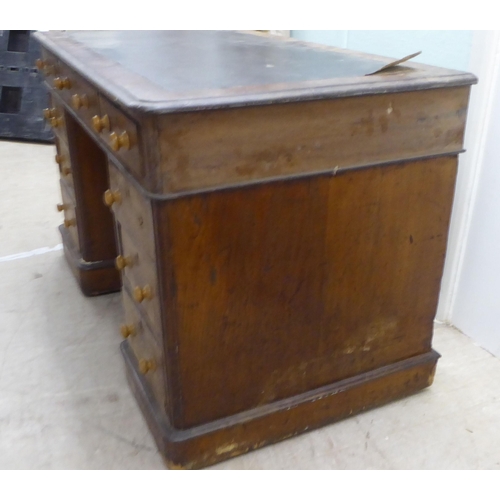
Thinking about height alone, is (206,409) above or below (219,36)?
below

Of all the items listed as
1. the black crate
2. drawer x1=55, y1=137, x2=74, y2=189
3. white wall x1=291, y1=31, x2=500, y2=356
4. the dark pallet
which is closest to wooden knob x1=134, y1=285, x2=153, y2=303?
drawer x1=55, y1=137, x2=74, y2=189

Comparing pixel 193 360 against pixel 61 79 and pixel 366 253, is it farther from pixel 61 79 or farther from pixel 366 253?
pixel 61 79

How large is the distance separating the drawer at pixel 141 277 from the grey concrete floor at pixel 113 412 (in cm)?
32

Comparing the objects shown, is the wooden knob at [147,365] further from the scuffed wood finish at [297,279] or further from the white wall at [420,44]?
the white wall at [420,44]

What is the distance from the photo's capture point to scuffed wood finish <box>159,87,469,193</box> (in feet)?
3.06

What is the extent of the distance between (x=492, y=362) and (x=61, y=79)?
1398 millimetres

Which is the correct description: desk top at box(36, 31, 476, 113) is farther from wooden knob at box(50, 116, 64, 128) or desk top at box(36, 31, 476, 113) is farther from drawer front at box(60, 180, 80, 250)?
drawer front at box(60, 180, 80, 250)

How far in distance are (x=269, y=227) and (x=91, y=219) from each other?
90 centimetres

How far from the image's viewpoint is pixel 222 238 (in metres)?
1.03

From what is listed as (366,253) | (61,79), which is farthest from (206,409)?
(61,79)

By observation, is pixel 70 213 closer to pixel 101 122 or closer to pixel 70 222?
pixel 70 222

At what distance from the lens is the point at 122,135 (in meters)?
0.99

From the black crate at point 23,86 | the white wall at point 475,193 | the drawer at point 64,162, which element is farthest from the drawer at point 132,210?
the black crate at point 23,86

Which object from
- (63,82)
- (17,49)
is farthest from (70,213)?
(17,49)
